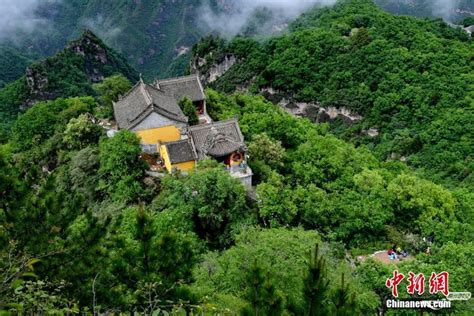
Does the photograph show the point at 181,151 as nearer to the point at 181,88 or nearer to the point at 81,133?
the point at 81,133

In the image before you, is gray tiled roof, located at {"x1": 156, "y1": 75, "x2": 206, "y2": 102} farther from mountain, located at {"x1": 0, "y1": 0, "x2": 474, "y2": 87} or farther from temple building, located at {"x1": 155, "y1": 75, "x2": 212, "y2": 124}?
mountain, located at {"x1": 0, "y1": 0, "x2": 474, "y2": 87}

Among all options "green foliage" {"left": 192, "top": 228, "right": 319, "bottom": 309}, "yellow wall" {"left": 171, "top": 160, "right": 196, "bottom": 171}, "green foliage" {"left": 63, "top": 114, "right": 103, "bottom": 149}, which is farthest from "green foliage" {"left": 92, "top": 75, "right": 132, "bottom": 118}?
"green foliage" {"left": 192, "top": 228, "right": 319, "bottom": 309}

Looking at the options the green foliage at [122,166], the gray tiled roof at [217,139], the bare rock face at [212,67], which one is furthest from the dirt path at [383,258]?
the bare rock face at [212,67]

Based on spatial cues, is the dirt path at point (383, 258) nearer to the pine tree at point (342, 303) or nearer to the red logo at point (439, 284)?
the red logo at point (439, 284)

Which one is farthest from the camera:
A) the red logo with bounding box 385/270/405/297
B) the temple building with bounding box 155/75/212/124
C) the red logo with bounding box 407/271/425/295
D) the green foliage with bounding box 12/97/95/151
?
the green foliage with bounding box 12/97/95/151

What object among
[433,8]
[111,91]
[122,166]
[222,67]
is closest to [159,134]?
[122,166]

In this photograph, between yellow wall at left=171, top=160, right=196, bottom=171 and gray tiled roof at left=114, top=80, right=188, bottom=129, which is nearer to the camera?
yellow wall at left=171, top=160, right=196, bottom=171
